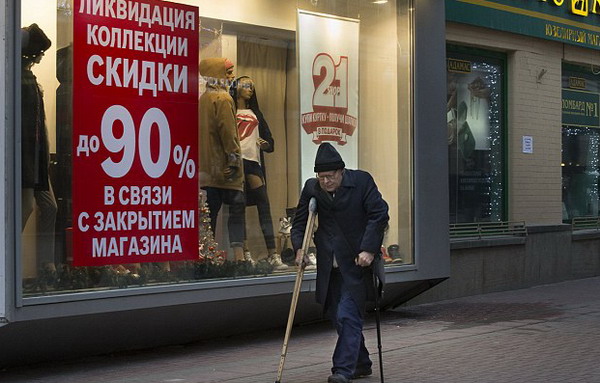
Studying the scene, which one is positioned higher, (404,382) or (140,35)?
(140,35)

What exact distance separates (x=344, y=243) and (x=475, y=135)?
7.37m

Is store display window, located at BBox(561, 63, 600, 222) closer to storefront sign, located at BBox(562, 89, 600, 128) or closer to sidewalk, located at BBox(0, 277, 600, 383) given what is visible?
storefront sign, located at BBox(562, 89, 600, 128)

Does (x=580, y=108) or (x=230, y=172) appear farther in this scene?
(x=580, y=108)

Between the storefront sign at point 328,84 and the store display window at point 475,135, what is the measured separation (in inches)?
131

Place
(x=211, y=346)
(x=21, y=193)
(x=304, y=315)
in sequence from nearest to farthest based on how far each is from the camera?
(x=21, y=193) → (x=211, y=346) → (x=304, y=315)

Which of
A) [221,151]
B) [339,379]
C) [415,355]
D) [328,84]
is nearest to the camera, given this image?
[339,379]

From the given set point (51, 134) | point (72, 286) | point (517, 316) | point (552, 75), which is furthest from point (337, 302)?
point (552, 75)

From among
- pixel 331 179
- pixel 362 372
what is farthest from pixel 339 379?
pixel 331 179

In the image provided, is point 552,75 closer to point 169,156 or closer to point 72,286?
point 169,156

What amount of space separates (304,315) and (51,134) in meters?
3.60

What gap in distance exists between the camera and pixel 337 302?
7883mm

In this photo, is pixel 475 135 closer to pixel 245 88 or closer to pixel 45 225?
pixel 245 88

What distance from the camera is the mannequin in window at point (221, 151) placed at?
9539 millimetres

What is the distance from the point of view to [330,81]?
11.0m
